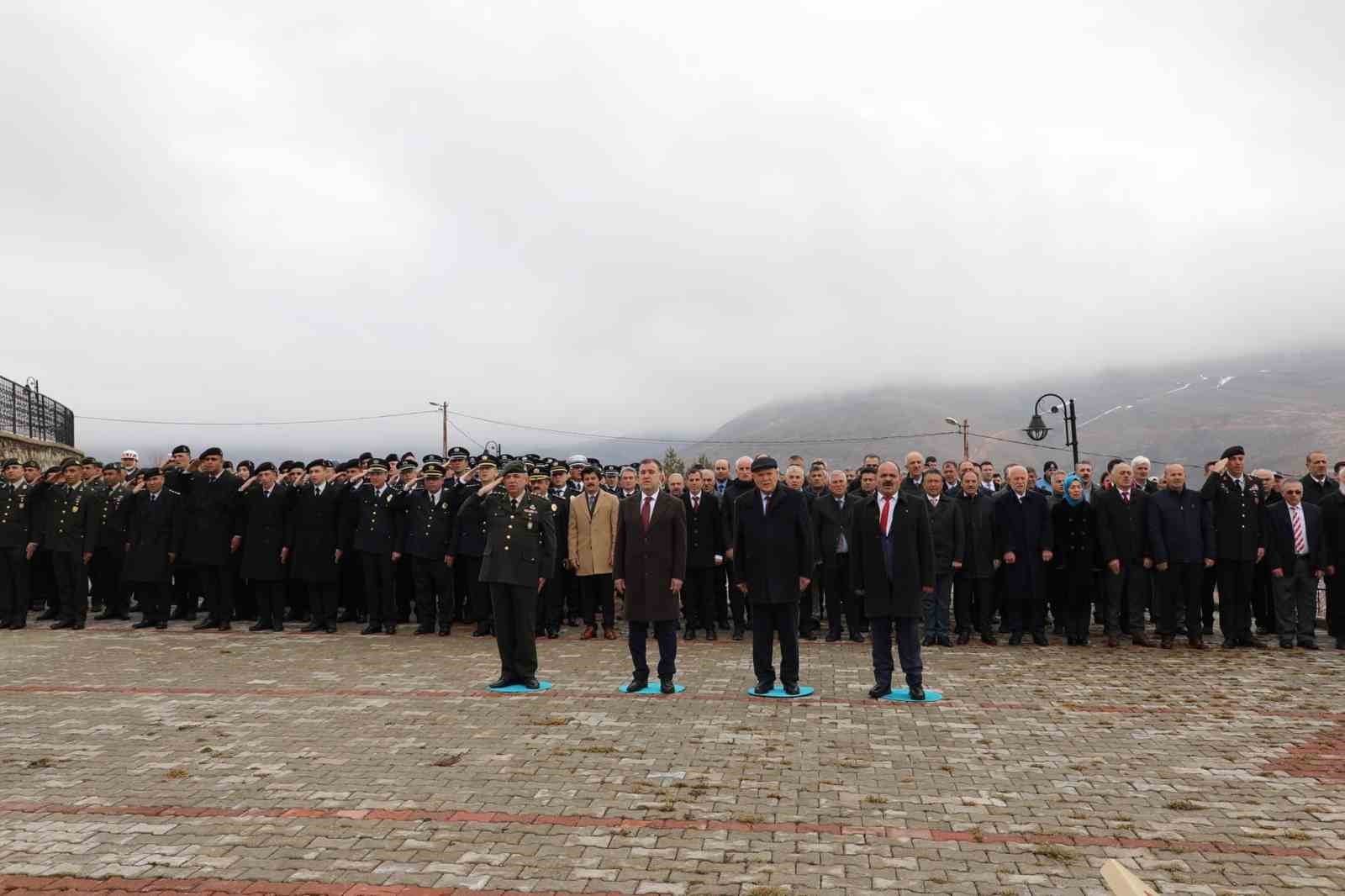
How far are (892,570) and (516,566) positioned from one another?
346cm

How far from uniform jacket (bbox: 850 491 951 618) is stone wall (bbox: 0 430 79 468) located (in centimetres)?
1826

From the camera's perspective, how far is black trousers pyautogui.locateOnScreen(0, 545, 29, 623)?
13.8 metres

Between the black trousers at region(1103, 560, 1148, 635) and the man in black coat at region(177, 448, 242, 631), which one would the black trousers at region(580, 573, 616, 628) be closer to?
the man in black coat at region(177, 448, 242, 631)

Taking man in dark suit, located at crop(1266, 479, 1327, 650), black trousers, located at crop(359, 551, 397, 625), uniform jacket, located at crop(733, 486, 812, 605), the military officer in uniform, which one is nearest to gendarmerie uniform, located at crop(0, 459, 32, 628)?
black trousers, located at crop(359, 551, 397, 625)

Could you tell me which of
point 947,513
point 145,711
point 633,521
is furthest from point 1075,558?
point 145,711

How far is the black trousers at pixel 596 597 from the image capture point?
12.6 m

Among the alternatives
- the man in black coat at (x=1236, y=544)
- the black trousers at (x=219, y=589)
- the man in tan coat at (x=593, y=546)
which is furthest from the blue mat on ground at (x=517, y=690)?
the man in black coat at (x=1236, y=544)

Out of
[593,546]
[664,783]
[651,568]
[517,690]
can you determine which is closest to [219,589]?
[593,546]

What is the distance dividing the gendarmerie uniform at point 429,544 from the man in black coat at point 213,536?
254 cm

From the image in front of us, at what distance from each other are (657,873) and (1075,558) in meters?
9.39

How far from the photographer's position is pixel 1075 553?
12445 mm

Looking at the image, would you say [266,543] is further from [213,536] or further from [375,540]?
[375,540]

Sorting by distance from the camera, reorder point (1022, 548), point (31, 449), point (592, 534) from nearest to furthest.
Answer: point (1022, 548)
point (592, 534)
point (31, 449)

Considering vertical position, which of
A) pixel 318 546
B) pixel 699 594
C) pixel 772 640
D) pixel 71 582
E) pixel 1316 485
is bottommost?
pixel 772 640
